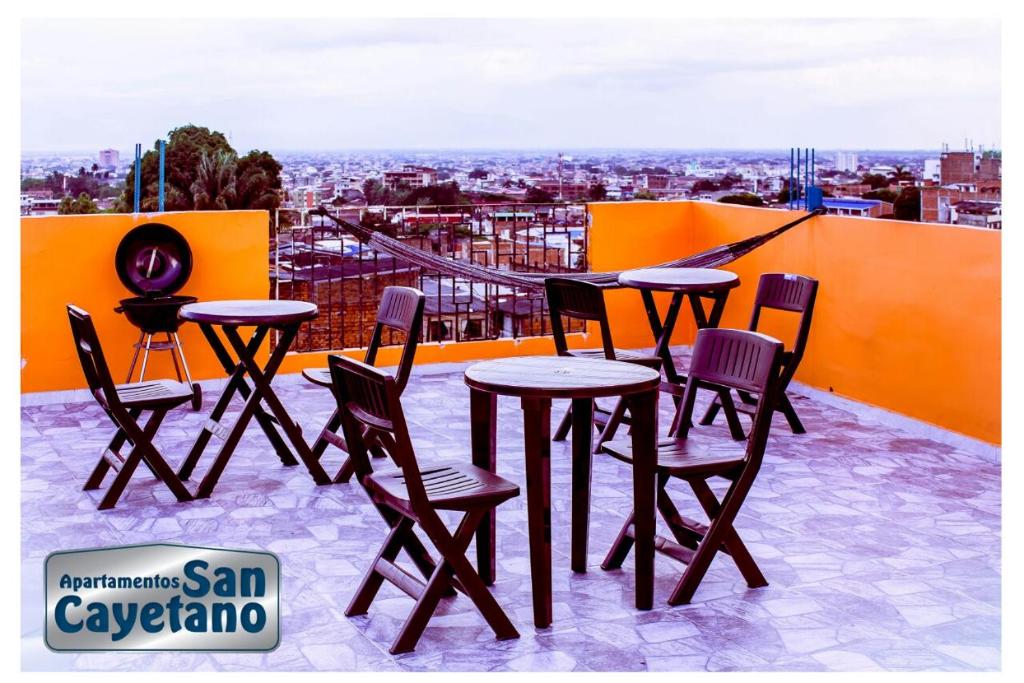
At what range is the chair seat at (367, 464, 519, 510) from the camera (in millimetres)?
3379

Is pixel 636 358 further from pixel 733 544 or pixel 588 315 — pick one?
pixel 733 544

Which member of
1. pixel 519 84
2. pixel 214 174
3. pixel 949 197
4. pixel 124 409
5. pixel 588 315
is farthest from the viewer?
pixel 214 174

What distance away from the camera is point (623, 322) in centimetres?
843

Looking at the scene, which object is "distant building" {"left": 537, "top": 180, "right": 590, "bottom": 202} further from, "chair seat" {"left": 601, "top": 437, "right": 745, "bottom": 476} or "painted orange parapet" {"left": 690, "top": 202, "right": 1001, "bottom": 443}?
"chair seat" {"left": 601, "top": 437, "right": 745, "bottom": 476}

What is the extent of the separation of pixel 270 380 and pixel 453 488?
75.8 inches

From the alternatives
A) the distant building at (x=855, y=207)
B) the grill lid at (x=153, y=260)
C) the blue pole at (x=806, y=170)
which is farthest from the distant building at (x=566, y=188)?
the grill lid at (x=153, y=260)

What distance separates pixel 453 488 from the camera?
3482 millimetres

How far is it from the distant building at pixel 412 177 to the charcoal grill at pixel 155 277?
9.36 metres

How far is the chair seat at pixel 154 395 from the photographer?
4836 millimetres

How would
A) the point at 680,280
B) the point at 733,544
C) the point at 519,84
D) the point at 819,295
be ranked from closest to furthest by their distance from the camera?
the point at 733,544 < the point at 680,280 < the point at 819,295 < the point at 519,84

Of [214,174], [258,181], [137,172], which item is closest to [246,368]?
[137,172]

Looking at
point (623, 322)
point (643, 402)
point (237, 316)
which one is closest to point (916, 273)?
point (623, 322)

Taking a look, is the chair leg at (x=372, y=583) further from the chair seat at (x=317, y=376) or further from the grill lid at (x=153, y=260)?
the grill lid at (x=153, y=260)

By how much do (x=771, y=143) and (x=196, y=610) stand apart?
11534mm
